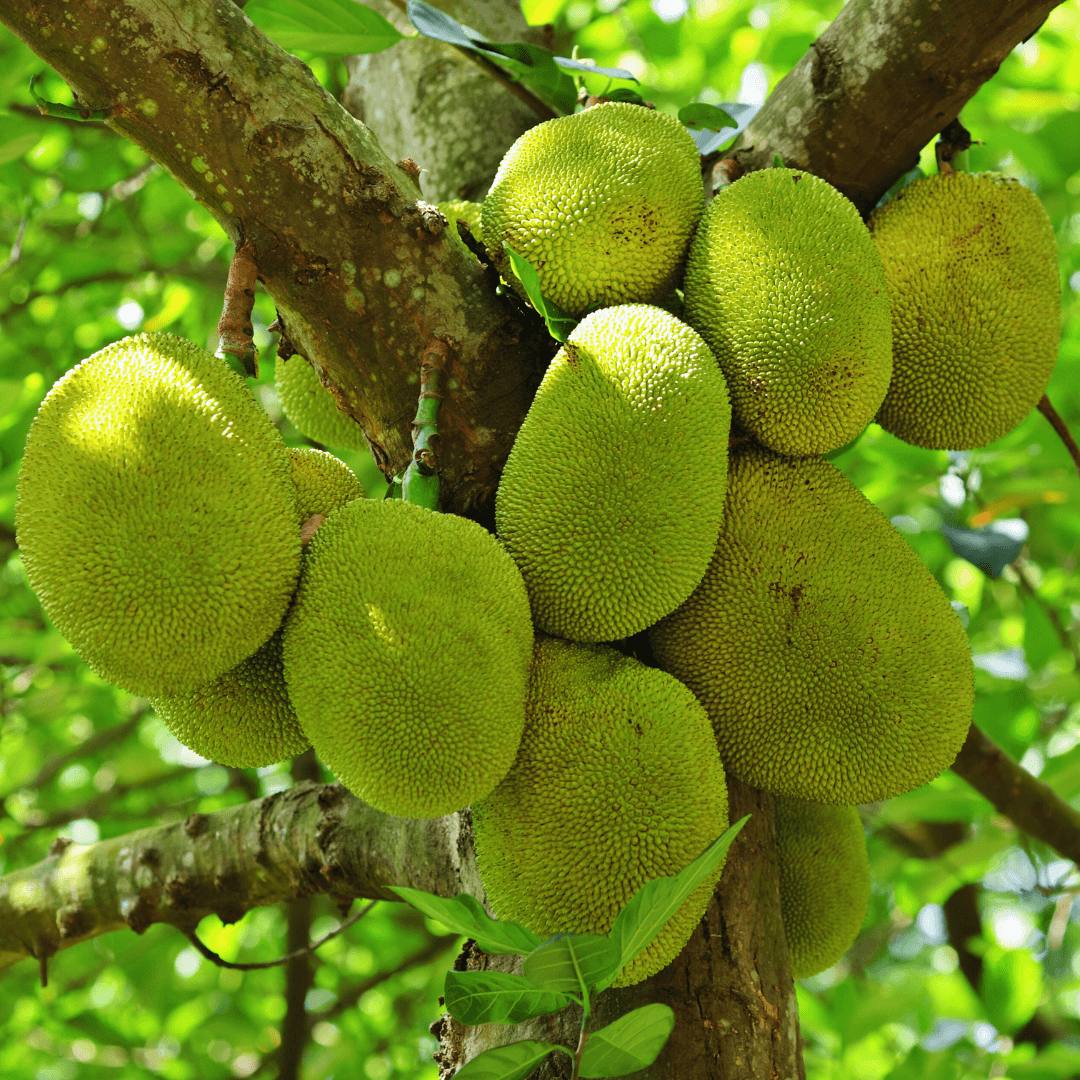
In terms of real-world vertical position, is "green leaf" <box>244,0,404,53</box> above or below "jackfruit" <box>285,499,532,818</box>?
above

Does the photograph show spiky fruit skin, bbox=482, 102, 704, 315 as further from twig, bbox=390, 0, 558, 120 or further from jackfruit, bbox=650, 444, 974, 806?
twig, bbox=390, 0, 558, 120

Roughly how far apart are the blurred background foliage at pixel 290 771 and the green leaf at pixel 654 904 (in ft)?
3.73

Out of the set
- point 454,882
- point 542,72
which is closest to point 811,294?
point 542,72

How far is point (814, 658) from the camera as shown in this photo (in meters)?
1.07

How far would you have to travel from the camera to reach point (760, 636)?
1.08m

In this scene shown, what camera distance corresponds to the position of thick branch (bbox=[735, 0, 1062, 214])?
3.77 feet

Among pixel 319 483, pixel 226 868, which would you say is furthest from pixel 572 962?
pixel 226 868

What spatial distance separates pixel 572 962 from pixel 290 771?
234cm

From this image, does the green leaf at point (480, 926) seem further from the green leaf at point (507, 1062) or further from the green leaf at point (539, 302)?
the green leaf at point (539, 302)

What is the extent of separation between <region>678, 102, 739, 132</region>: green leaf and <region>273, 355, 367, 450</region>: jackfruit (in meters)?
0.65

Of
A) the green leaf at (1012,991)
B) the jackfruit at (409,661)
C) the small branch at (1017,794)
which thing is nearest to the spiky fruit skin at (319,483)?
the jackfruit at (409,661)

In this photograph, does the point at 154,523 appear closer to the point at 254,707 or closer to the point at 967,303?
the point at 254,707

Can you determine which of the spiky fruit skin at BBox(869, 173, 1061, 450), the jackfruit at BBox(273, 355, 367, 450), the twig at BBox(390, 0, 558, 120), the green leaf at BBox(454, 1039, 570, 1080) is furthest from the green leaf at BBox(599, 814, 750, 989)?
the twig at BBox(390, 0, 558, 120)

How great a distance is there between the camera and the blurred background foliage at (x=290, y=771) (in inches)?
80.8
